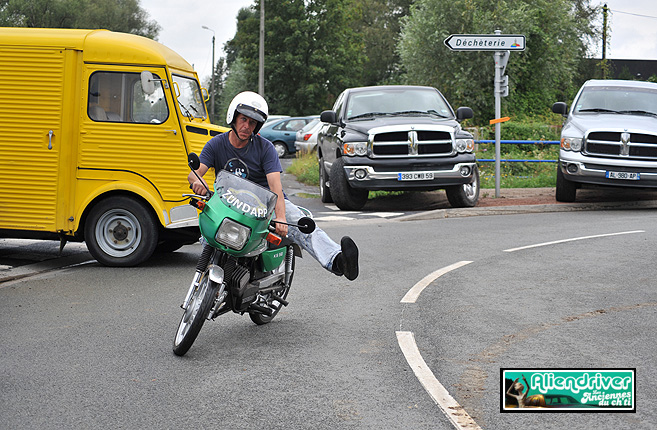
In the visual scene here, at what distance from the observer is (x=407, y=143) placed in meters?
15.1

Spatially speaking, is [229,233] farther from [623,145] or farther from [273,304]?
[623,145]

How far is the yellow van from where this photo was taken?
977 centimetres

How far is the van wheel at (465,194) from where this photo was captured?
1588 cm

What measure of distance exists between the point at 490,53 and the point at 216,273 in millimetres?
33033

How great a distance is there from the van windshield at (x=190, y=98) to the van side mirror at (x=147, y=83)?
0.37m

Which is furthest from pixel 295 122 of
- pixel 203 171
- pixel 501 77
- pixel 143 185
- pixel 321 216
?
pixel 203 171

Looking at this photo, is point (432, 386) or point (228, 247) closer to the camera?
point (432, 386)

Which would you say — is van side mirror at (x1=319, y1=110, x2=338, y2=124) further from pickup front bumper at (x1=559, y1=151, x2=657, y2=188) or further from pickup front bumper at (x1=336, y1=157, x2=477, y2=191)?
pickup front bumper at (x1=559, y1=151, x2=657, y2=188)

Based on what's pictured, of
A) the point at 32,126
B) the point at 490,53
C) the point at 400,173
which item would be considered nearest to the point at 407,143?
the point at 400,173

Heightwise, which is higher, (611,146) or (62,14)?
(62,14)

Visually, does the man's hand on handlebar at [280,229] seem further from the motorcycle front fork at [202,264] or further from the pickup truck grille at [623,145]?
the pickup truck grille at [623,145]

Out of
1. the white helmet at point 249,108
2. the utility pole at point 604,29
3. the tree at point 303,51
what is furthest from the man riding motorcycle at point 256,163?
the tree at point 303,51

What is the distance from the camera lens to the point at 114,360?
18.9 feet

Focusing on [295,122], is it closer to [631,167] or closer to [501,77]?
[501,77]
